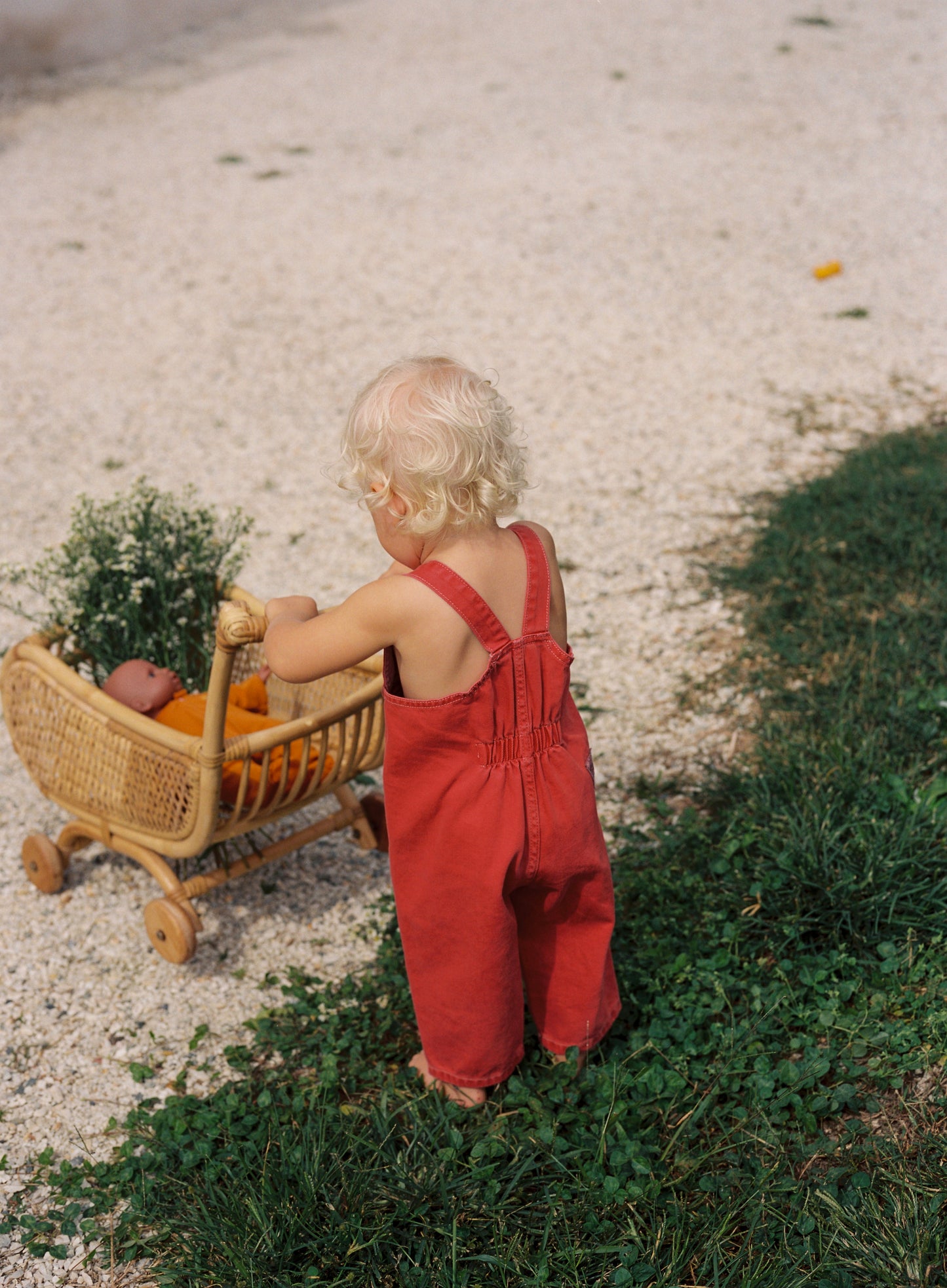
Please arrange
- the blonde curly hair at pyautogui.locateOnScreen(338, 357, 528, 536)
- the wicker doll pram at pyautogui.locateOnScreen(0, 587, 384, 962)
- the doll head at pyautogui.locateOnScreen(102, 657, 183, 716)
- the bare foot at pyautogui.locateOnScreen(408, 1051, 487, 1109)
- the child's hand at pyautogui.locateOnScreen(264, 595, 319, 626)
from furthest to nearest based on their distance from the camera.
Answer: the doll head at pyautogui.locateOnScreen(102, 657, 183, 716) < the wicker doll pram at pyautogui.locateOnScreen(0, 587, 384, 962) < the bare foot at pyautogui.locateOnScreen(408, 1051, 487, 1109) < the child's hand at pyautogui.locateOnScreen(264, 595, 319, 626) < the blonde curly hair at pyautogui.locateOnScreen(338, 357, 528, 536)

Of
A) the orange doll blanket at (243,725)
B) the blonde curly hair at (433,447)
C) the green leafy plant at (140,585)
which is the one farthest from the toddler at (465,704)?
the green leafy plant at (140,585)

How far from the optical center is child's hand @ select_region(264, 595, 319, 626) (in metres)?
2.37

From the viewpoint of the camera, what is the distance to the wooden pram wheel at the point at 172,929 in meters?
3.10

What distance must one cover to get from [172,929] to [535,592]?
1.52 meters

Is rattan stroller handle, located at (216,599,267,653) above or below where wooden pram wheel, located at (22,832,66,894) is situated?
above

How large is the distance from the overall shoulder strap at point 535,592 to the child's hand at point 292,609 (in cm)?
44

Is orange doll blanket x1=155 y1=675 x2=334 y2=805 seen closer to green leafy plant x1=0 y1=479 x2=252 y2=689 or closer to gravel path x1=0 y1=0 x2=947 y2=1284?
green leafy plant x1=0 y1=479 x2=252 y2=689

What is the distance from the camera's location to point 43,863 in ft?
11.3

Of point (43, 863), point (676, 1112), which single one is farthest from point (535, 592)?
point (43, 863)

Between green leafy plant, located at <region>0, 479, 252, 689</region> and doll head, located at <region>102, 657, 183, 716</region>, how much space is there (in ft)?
0.81

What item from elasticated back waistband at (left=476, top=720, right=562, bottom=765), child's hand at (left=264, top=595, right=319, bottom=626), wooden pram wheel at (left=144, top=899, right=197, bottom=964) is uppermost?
child's hand at (left=264, top=595, right=319, bottom=626)

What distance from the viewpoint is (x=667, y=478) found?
5887mm

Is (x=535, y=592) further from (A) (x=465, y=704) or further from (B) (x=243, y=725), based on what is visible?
(B) (x=243, y=725)

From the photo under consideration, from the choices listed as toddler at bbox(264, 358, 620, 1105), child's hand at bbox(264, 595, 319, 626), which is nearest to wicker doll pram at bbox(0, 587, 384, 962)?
child's hand at bbox(264, 595, 319, 626)
